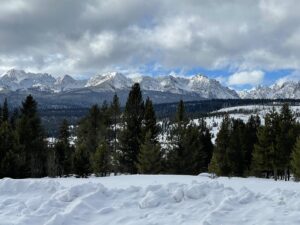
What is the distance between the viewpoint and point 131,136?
4425cm

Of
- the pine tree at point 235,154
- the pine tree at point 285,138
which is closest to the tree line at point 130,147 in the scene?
the pine tree at point 235,154

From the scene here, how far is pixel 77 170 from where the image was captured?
46.8 m

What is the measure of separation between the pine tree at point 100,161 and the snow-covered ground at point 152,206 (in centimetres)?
2705

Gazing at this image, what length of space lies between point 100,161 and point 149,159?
6.26 metres

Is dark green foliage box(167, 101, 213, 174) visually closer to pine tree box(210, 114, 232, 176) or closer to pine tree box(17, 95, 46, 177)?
pine tree box(210, 114, 232, 176)

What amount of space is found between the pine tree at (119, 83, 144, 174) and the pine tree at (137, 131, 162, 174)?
3.35m

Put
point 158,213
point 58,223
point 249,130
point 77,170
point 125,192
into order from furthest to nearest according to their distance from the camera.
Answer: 1. point 249,130
2. point 77,170
3. point 125,192
4. point 158,213
5. point 58,223

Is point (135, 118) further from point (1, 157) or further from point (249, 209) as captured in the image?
point (249, 209)

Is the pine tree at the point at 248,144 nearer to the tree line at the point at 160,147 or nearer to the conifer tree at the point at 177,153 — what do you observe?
the tree line at the point at 160,147

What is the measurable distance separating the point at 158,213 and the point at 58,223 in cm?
315

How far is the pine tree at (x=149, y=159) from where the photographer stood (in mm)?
40153

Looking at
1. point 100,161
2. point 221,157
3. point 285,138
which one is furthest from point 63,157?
point 285,138

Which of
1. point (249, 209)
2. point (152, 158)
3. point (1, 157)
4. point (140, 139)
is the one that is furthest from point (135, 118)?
point (249, 209)

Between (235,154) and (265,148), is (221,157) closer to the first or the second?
(235,154)
